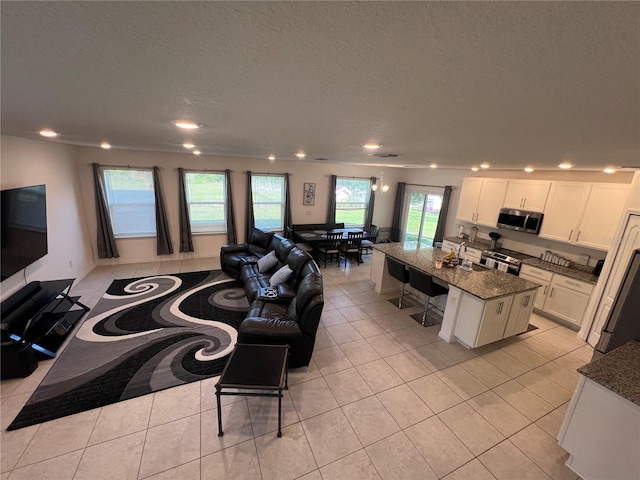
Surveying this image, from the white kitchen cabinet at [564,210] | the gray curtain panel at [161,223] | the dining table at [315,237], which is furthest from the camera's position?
the dining table at [315,237]

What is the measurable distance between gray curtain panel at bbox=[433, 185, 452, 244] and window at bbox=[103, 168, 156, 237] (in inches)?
263

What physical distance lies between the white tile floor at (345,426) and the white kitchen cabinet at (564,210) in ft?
6.46

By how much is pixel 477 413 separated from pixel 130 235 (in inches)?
261

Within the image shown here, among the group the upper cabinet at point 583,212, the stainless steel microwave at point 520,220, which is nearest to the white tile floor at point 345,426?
the upper cabinet at point 583,212

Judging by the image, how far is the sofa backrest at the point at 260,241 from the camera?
208 inches

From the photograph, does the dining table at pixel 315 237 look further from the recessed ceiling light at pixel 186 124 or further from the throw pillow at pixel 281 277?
the recessed ceiling light at pixel 186 124

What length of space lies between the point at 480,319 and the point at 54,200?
633cm

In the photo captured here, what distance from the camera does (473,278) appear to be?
11.8 ft

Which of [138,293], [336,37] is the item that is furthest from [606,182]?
[138,293]

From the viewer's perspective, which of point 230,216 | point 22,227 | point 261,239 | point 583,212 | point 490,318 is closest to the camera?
point 22,227

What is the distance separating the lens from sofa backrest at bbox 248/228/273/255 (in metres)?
5.29

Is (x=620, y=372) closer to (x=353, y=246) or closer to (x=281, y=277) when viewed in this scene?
(x=281, y=277)

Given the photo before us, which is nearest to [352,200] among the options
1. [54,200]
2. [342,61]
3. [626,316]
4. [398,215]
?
[398,215]

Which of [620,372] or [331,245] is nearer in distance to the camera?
[620,372]
